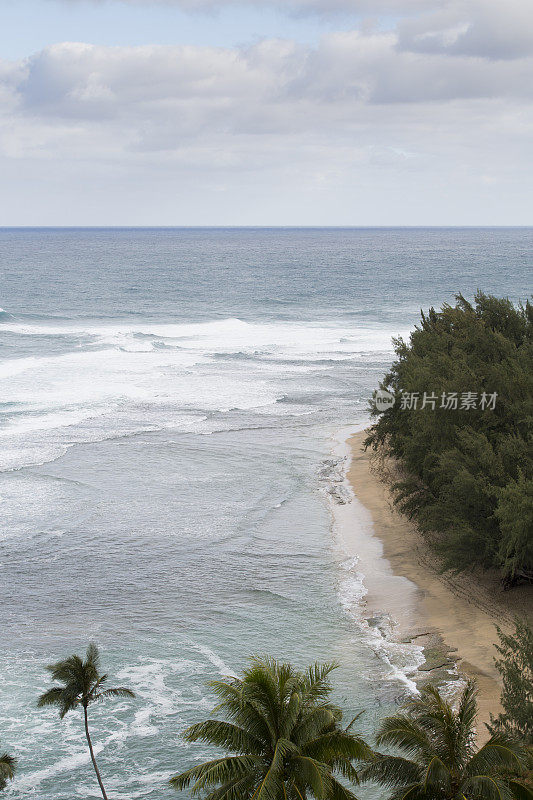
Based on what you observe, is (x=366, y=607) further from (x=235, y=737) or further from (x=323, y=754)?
(x=235, y=737)

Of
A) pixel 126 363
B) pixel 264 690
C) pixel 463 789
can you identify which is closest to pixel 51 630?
pixel 264 690

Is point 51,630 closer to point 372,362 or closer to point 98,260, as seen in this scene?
point 372,362

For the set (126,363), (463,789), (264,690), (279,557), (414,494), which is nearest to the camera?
(463,789)

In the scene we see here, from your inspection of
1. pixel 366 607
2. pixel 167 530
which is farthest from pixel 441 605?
pixel 167 530

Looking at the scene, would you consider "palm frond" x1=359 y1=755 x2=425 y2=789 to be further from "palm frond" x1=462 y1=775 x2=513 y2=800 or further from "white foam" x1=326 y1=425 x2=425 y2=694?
"white foam" x1=326 y1=425 x2=425 y2=694

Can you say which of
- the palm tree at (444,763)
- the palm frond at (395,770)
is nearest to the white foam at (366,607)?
the palm tree at (444,763)

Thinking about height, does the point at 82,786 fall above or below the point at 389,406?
below
